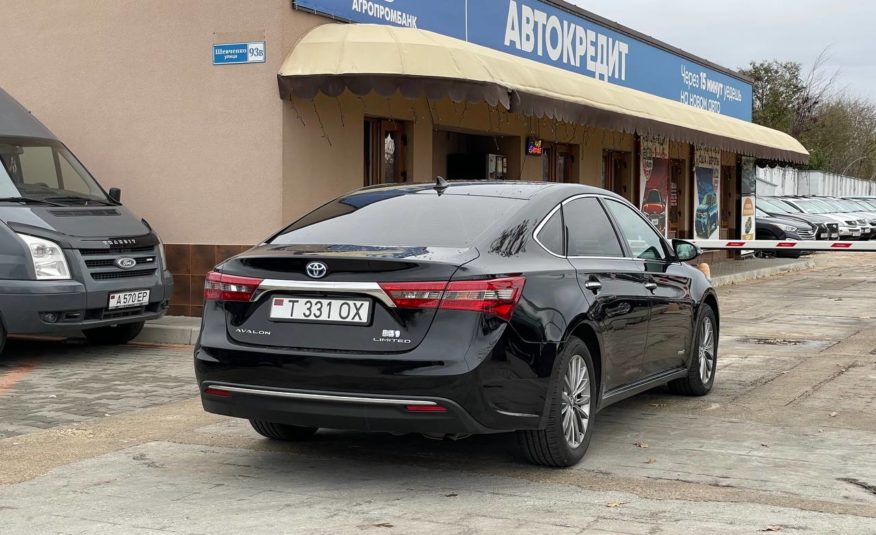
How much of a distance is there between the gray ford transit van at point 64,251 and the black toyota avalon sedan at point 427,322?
4.20 meters

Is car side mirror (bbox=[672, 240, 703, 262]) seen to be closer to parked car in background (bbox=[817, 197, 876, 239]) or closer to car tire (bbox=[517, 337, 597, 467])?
car tire (bbox=[517, 337, 597, 467])

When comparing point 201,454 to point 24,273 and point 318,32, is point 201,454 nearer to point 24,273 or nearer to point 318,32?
point 24,273

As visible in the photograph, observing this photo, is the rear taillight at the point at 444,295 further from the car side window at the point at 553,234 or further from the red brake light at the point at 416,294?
the car side window at the point at 553,234

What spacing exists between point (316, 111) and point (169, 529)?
9090mm

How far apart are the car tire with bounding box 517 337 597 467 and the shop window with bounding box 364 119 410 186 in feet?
29.6

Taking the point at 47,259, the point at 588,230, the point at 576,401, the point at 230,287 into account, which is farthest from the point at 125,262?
the point at 576,401

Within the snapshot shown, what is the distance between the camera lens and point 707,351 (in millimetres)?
8453

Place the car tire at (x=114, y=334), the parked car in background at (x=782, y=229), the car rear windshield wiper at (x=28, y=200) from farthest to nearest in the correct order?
the parked car in background at (x=782, y=229), the car tire at (x=114, y=334), the car rear windshield wiper at (x=28, y=200)

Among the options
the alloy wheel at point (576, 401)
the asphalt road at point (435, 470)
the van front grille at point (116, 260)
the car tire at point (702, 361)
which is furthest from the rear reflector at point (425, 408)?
the van front grille at point (116, 260)

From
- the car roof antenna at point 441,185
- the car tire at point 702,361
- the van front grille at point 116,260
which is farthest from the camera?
the van front grille at point 116,260

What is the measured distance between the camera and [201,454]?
255 inches

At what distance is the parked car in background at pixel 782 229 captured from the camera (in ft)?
100

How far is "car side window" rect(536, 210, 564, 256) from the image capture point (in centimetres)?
614

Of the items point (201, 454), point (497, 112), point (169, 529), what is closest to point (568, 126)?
point (497, 112)
